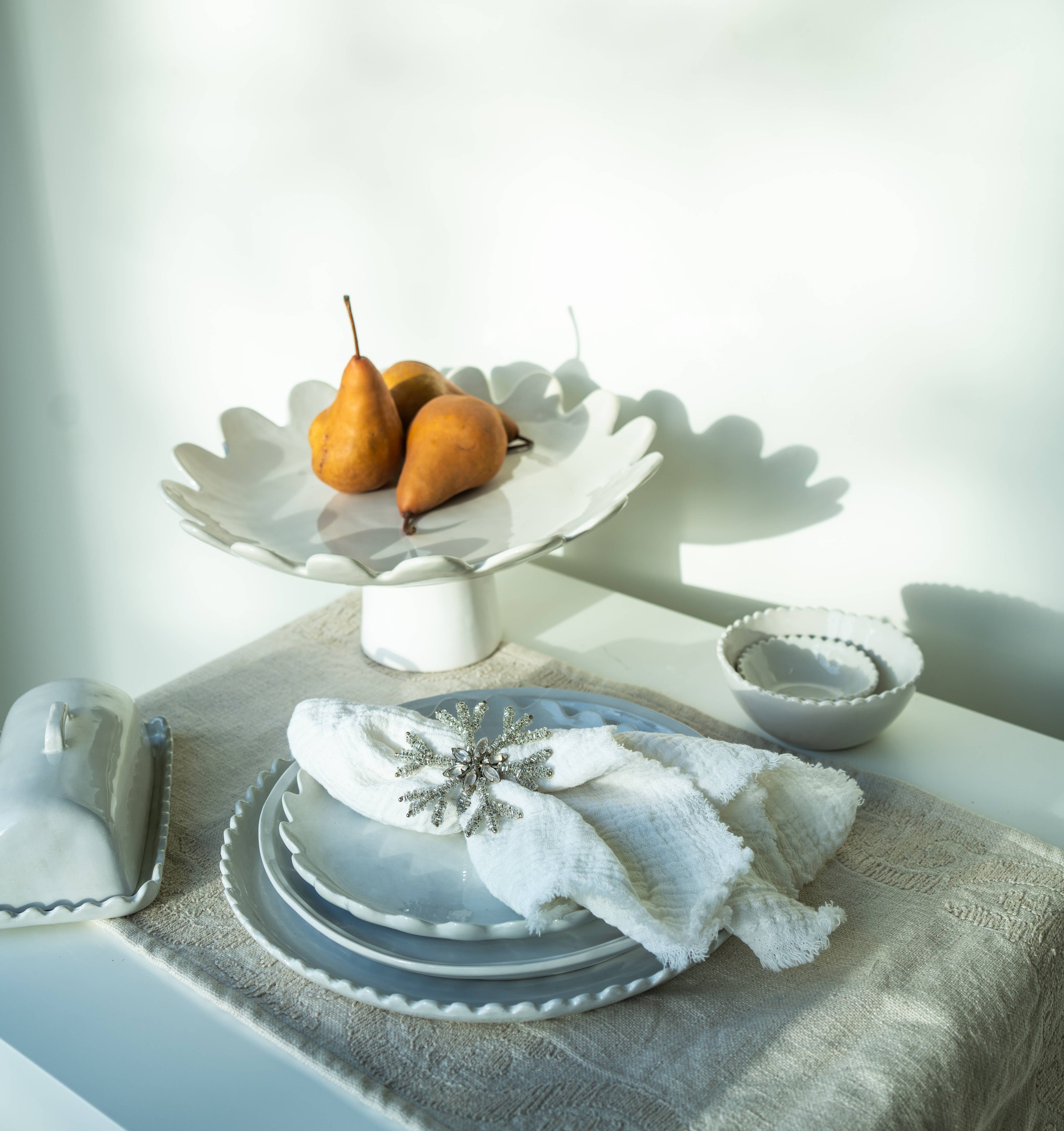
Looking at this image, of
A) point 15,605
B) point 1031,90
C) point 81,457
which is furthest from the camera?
point 15,605

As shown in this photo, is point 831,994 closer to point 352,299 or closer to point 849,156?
point 849,156

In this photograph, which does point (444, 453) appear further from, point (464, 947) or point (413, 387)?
point (464, 947)

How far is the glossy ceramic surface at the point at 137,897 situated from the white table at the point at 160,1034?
1cm

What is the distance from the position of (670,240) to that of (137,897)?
0.56m

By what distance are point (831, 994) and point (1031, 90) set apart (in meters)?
0.51

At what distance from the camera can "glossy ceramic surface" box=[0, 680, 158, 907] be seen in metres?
0.45

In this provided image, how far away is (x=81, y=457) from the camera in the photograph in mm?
1232

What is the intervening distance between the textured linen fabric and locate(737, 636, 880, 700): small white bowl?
88 millimetres

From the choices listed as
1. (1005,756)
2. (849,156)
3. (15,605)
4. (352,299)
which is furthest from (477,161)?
(15,605)

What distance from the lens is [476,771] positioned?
46cm

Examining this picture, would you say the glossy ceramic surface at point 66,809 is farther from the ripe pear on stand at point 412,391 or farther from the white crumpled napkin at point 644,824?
the ripe pear on stand at point 412,391

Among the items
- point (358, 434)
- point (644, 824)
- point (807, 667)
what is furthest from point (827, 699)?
point (358, 434)

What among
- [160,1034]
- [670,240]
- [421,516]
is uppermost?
[670,240]

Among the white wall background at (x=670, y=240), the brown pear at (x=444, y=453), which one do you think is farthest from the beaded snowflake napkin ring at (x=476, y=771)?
the white wall background at (x=670, y=240)
